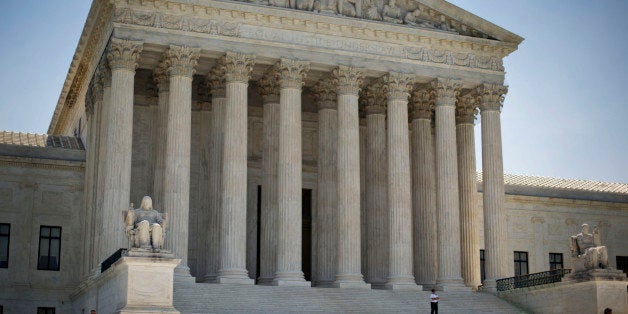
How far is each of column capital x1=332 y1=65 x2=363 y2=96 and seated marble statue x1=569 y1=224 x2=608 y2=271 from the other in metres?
12.9

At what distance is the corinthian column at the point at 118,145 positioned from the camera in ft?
139

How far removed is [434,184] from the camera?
52781 mm

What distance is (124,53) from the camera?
4356 cm

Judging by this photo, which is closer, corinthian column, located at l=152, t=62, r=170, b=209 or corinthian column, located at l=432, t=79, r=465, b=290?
corinthian column, located at l=152, t=62, r=170, b=209

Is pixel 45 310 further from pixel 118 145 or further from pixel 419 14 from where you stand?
pixel 419 14

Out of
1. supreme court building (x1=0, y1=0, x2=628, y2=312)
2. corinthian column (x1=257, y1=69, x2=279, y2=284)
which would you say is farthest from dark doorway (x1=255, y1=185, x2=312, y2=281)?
corinthian column (x1=257, y1=69, x2=279, y2=284)

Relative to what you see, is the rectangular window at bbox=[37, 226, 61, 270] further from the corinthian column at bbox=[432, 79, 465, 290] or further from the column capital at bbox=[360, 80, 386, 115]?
the corinthian column at bbox=[432, 79, 465, 290]

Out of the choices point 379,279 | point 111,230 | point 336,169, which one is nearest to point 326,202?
point 336,169

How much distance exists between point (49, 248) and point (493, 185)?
2357cm

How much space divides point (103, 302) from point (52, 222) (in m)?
12.4

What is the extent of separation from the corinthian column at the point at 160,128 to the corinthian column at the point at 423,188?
13674 millimetres

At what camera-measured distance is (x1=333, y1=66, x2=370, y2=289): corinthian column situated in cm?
4584

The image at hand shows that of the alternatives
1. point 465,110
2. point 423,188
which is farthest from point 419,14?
point 423,188

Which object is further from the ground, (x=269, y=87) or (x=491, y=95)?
(x=269, y=87)
